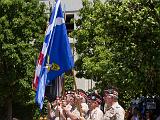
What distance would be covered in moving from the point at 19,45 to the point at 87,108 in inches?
434

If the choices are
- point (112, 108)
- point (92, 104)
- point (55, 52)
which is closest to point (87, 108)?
point (92, 104)

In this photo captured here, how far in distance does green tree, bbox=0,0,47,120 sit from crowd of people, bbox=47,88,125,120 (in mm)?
8954

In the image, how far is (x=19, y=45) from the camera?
20.8 meters

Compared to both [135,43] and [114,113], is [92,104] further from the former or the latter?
[135,43]

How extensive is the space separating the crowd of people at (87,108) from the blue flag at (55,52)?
0.62 metres

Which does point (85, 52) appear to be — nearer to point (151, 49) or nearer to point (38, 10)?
point (38, 10)

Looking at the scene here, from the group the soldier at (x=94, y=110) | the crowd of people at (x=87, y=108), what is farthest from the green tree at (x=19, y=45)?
the soldier at (x=94, y=110)

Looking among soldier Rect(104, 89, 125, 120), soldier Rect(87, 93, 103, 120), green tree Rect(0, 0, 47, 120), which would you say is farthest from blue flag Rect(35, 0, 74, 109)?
green tree Rect(0, 0, 47, 120)

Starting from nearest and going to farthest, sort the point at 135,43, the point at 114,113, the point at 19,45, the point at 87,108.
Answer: the point at 114,113 → the point at 87,108 → the point at 135,43 → the point at 19,45

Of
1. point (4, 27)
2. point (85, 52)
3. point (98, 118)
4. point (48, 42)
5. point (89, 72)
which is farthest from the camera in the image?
point (4, 27)

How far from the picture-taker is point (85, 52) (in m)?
19.4

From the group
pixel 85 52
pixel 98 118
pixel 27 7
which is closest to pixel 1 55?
pixel 27 7

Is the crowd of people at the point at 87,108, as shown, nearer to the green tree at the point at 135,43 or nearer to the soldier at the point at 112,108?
the soldier at the point at 112,108

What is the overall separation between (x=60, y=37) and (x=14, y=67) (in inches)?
445
